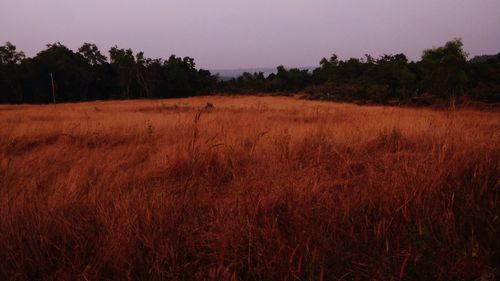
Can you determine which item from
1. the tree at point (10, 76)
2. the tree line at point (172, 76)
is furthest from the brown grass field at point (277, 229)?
the tree at point (10, 76)

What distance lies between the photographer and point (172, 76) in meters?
55.6

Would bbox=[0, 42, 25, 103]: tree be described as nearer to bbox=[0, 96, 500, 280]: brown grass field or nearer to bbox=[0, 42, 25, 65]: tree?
bbox=[0, 42, 25, 65]: tree

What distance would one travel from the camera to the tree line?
37875mm

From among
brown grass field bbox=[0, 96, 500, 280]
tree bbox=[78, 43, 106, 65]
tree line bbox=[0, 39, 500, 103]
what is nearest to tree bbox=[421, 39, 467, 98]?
tree line bbox=[0, 39, 500, 103]

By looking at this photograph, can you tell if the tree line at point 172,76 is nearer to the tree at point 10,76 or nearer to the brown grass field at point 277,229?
the tree at point 10,76

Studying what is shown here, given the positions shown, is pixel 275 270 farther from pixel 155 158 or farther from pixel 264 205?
pixel 155 158

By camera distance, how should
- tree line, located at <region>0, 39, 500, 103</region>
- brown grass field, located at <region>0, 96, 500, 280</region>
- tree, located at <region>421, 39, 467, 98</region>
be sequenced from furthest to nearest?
1. tree line, located at <region>0, 39, 500, 103</region>
2. tree, located at <region>421, 39, 467, 98</region>
3. brown grass field, located at <region>0, 96, 500, 280</region>

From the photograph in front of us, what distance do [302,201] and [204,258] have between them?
2.34ft

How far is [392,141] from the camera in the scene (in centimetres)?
414

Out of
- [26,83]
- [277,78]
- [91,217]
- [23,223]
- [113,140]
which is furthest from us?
[277,78]

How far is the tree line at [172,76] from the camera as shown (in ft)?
124

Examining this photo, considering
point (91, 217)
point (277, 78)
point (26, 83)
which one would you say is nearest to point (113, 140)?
point (91, 217)

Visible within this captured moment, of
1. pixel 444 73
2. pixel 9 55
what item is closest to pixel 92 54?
pixel 9 55

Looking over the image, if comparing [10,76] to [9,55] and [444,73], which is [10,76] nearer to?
[9,55]
